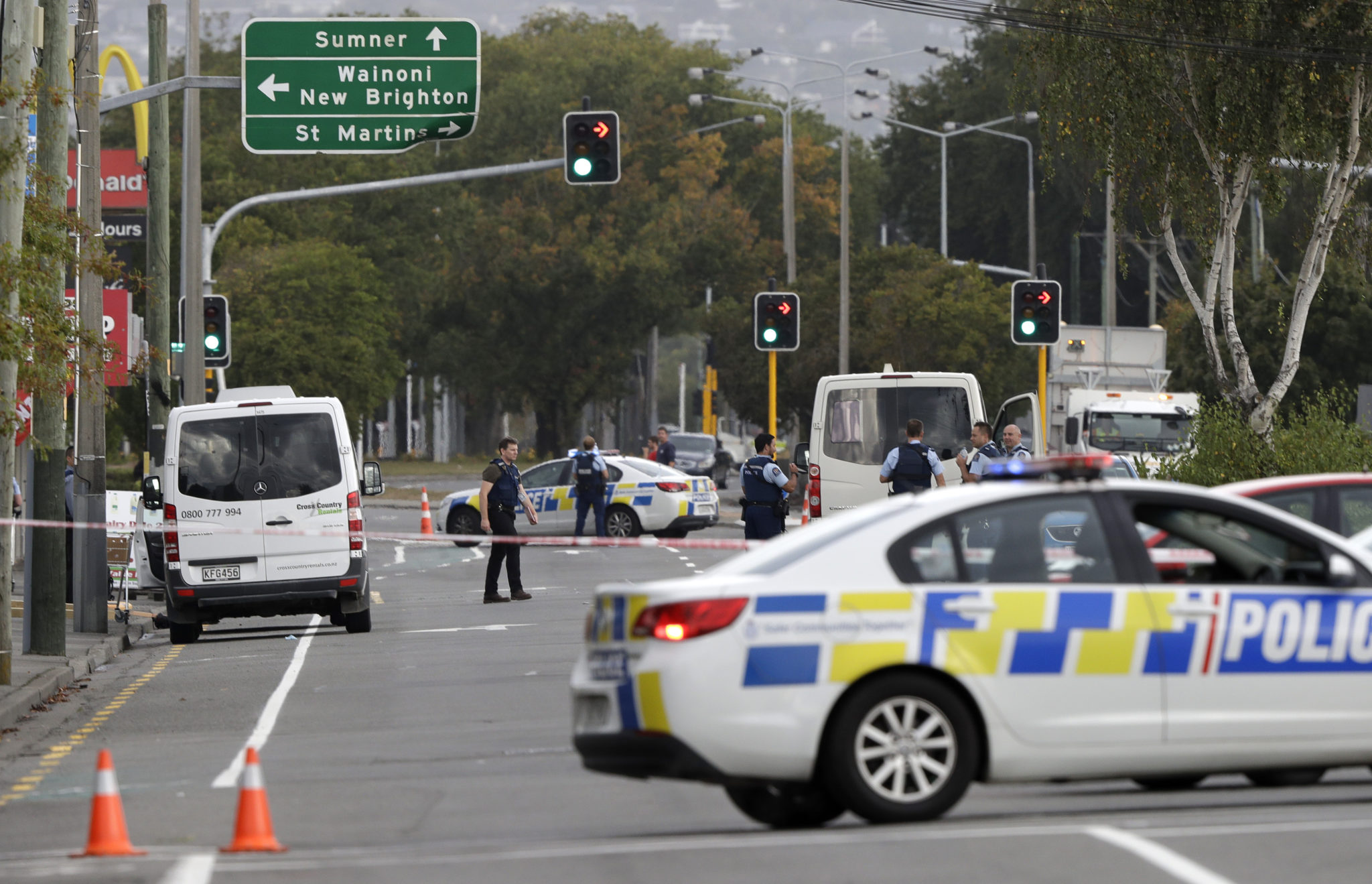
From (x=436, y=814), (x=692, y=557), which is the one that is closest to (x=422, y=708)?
(x=436, y=814)

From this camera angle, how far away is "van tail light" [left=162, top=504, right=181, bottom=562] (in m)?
19.5

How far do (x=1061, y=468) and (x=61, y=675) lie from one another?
33.3ft

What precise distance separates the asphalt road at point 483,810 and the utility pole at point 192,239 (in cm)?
1122

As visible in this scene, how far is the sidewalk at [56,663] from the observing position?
14914 mm

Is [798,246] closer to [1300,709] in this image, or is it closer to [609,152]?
[609,152]

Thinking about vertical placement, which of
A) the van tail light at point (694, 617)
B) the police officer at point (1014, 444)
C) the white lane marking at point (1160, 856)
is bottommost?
the white lane marking at point (1160, 856)

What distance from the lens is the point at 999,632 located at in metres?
8.50

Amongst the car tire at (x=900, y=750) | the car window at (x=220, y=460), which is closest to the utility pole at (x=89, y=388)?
the car window at (x=220, y=460)

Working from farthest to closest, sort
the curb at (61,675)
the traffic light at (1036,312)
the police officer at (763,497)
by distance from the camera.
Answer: the traffic light at (1036,312) → the police officer at (763,497) → the curb at (61,675)

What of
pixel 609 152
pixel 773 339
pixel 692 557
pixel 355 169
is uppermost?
pixel 355 169

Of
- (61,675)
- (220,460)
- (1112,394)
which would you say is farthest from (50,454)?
(1112,394)

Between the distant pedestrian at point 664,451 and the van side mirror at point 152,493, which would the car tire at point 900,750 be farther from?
the distant pedestrian at point 664,451

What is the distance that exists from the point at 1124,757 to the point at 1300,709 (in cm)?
80

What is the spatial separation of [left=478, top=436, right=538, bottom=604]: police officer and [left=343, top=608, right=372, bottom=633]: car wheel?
2.67m
